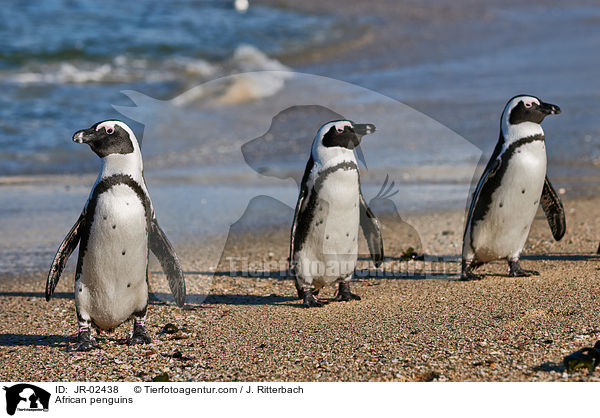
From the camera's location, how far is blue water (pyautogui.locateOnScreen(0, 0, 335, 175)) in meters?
13.0

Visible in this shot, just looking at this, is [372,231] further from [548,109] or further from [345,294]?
[548,109]

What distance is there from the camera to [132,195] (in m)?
4.25

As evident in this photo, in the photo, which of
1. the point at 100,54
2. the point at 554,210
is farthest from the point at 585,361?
the point at 100,54

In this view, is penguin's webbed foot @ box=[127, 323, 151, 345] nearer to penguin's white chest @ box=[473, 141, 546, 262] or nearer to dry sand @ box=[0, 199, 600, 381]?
dry sand @ box=[0, 199, 600, 381]

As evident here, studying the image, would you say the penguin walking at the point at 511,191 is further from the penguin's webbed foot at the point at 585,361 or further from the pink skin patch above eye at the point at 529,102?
the penguin's webbed foot at the point at 585,361

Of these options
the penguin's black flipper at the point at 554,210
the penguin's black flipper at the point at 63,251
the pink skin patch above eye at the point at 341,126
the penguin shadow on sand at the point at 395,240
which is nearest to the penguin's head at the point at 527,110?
the penguin's black flipper at the point at 554,210

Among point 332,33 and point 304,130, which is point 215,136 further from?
point 332,33

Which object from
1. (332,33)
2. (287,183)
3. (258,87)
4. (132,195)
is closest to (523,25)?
(332,33)

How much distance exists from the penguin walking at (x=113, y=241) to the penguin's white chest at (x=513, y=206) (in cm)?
225

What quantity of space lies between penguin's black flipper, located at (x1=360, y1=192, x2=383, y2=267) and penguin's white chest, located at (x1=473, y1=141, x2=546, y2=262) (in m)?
0.67

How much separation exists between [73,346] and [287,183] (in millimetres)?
5069
